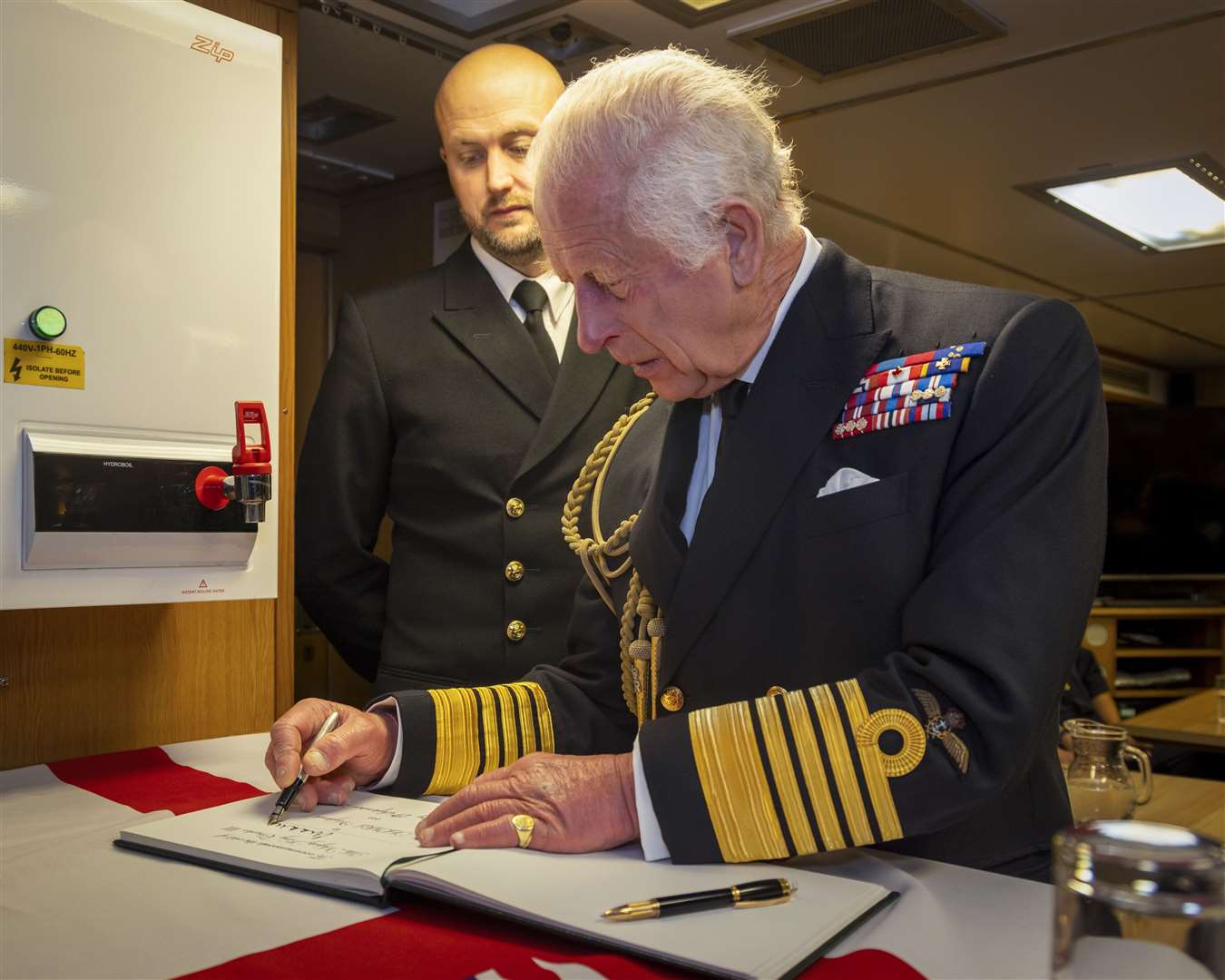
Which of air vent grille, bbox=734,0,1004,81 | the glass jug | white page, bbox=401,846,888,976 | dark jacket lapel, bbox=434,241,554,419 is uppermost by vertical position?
air vent grille, bbox=734,0,1004,81

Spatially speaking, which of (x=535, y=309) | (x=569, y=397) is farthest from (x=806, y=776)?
(x=535, y=309)

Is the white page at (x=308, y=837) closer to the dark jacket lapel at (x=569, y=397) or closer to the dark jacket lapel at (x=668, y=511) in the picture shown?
the dark jacket lapel at (x=668, y=511)

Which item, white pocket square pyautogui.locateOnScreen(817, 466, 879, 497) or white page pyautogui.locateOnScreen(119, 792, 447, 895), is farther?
white pocket square pyautogui.locateOnScreen(817, 466, 879, 497)

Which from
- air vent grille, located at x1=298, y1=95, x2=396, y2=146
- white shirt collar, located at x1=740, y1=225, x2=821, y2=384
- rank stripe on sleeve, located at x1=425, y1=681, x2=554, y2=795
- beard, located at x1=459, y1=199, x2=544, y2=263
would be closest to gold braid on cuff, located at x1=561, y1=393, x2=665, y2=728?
rank stripe on sleeve, located at x1=425, y1=681, x2=554, y2=795

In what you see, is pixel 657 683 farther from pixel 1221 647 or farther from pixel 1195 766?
pixel 1221 647

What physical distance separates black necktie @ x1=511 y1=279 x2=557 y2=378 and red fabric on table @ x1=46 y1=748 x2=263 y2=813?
1022mm

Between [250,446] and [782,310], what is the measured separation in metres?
0.78

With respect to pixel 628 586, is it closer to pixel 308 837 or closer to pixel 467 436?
pixel 308 837

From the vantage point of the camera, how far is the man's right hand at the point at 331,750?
1210 millimetres

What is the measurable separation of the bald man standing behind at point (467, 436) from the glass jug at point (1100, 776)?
1.17 m

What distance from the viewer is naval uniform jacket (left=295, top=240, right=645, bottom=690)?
212 centimetres

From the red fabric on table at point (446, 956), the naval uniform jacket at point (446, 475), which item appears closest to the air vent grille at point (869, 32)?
the naval uniform jacket at point (446, 475)

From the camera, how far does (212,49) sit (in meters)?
1.70

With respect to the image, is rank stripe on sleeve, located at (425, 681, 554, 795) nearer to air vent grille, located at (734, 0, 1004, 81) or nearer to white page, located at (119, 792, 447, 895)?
white page, located at (119, 792, 447, 895)
